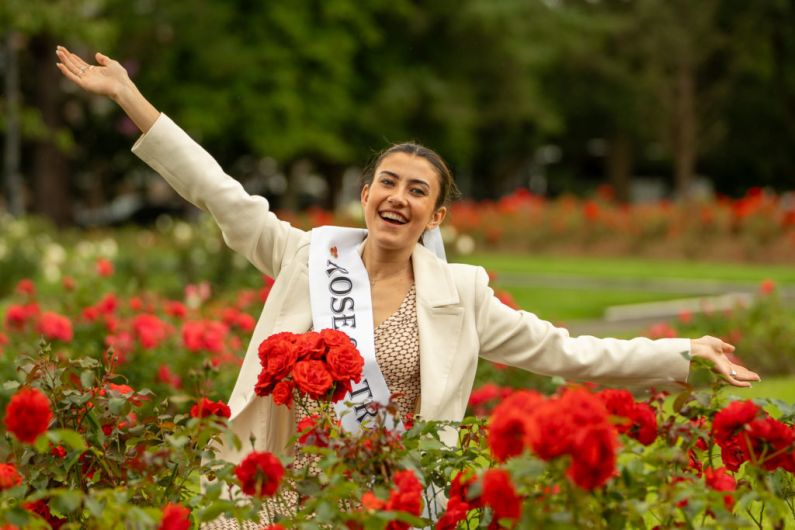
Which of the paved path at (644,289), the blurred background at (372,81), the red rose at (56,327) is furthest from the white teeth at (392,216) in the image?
the blurred background at (372,81)

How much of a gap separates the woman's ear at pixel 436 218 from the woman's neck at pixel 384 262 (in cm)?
14

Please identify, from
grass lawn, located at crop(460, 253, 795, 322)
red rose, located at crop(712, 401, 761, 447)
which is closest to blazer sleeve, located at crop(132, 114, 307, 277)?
red rose, located at crop(712, 401, 761, 447)

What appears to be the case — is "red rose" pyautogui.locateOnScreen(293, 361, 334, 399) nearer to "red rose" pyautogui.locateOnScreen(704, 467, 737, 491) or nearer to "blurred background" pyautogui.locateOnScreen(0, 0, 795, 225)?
"red rose" pyautogui.locateOnScreen(704, 467, 737, 491)

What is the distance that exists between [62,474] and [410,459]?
857 millimetres

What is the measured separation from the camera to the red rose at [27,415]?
7.59 ft

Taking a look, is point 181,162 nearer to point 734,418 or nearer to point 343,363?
point 343,363

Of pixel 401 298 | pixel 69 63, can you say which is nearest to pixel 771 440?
pixel 401 298

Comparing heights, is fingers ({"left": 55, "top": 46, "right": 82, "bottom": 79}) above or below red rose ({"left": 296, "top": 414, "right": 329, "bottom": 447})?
above

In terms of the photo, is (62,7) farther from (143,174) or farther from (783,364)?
(143,174)

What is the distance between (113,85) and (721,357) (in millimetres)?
1817

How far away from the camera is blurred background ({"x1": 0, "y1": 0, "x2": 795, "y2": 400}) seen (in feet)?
35.2

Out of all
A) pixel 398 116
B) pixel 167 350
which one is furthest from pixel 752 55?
pixel 167 350

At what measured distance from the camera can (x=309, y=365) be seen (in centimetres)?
266

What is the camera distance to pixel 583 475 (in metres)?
2.01
